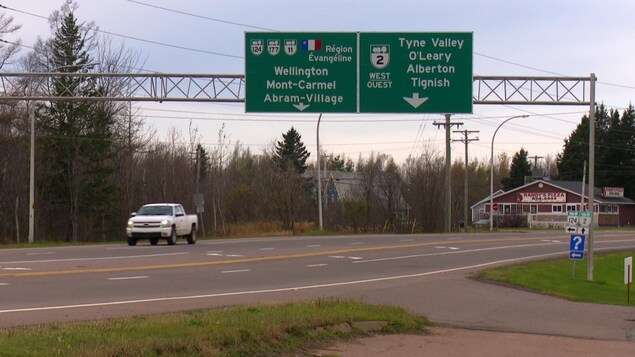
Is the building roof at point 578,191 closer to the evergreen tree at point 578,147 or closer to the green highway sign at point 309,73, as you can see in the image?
the evergreen tree at point 578,147

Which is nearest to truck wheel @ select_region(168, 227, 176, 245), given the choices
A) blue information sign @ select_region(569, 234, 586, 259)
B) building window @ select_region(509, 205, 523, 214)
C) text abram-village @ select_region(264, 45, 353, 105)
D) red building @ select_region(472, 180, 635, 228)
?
text abram-village @ select_region(264, 45, 353, 105)

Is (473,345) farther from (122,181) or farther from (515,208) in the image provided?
(515,208)

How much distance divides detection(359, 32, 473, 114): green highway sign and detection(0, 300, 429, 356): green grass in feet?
53.1

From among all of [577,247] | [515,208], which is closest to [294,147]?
→ [515,208]

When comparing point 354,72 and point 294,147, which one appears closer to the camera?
point 354,72

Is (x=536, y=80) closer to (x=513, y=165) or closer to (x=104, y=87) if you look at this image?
(x=104, y=87)

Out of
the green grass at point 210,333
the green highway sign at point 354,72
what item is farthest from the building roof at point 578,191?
the green grass at point 210,333

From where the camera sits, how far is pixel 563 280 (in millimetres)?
26719

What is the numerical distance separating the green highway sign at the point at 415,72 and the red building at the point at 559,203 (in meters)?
66.8

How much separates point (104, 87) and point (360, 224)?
988 inches

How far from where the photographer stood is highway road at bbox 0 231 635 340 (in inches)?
587

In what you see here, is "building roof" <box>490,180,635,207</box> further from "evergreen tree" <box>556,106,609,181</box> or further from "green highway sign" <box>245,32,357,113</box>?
"green highway sign" <box>245,32,357,113</box>

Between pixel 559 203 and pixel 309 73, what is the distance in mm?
75994

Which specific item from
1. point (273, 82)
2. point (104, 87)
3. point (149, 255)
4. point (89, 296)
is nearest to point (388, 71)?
point (273, 82)
